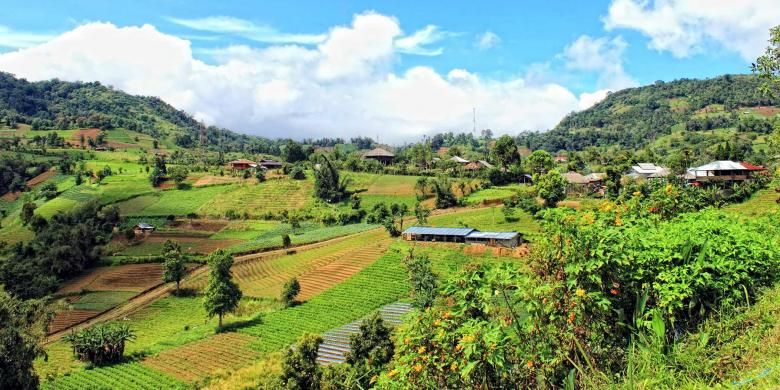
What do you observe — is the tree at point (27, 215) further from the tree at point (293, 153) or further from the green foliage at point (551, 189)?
the green foliage at point (551, 189)

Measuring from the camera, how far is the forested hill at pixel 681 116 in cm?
13815

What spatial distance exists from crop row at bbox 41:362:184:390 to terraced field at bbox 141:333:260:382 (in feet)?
1.89

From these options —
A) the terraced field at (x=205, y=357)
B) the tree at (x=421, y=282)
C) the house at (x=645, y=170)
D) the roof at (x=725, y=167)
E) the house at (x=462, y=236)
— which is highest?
the roof at (x=725, y=167)

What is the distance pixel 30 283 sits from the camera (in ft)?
157

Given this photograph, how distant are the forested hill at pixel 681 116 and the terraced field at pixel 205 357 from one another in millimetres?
130325

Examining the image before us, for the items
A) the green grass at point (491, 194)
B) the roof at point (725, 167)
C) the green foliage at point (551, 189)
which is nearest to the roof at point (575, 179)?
the green grass at point (491, 194)

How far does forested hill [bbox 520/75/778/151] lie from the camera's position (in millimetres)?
138150

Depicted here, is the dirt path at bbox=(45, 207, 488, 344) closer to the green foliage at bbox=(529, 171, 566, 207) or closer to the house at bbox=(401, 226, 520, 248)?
the house at bbox=(401, 226, 520, 248)

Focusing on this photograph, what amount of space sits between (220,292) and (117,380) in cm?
870

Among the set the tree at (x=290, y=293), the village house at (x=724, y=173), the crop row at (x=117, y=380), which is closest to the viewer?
the crop row at (x=117, y=380)

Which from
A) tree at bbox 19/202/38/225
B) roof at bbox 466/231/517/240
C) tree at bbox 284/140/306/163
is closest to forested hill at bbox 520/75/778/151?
tree at bbox 284/140/306/163

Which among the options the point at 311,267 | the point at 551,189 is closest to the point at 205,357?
the point at 311,267

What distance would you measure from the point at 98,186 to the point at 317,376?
265ft

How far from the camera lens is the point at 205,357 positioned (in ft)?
105
